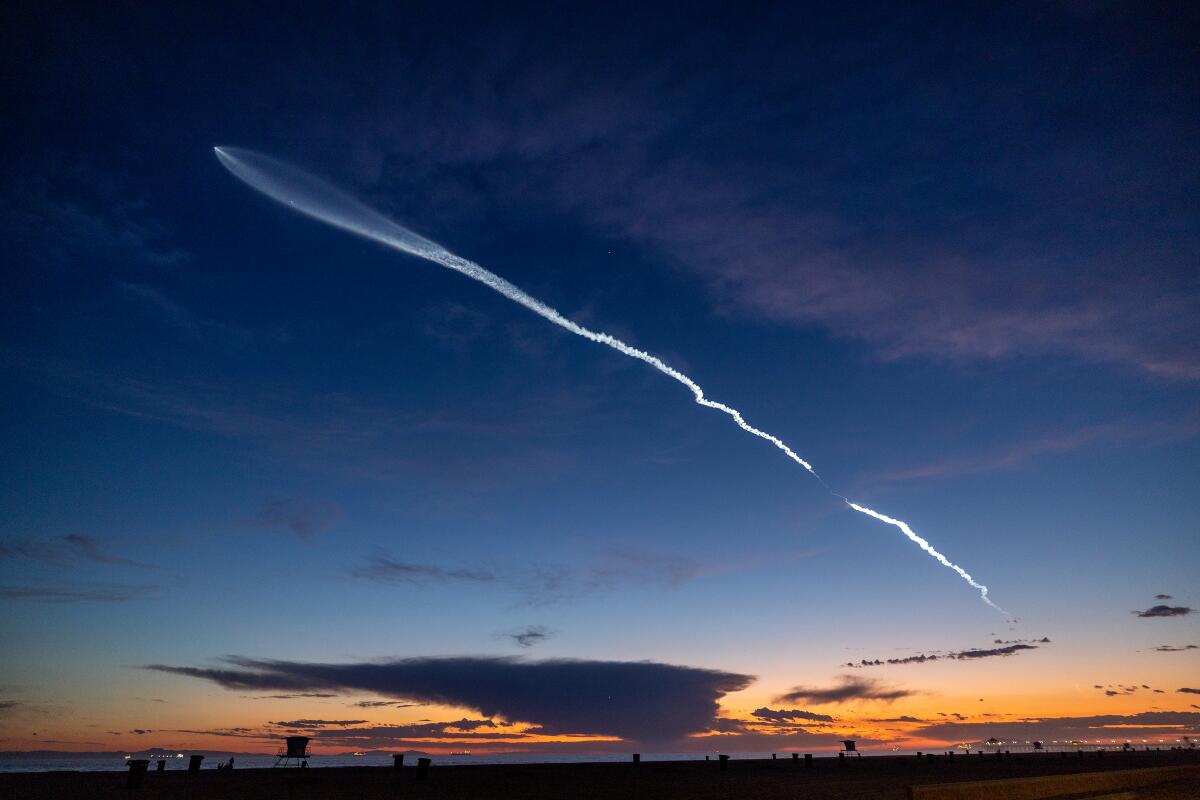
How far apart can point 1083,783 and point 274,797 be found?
32513 millimetres

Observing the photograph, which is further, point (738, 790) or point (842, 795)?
point (738, 790)

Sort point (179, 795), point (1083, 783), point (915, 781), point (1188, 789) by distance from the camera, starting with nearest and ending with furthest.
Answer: point (1083, 783) < point (1188, 789) < point (179, 795) < point (915, 781)

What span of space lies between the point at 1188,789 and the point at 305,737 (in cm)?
5796

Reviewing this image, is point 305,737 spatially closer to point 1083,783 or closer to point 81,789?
point 81,789

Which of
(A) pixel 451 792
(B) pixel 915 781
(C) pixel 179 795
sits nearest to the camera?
(C) pixel 179 795

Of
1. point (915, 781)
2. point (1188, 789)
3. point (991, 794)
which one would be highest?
point (991, 794)

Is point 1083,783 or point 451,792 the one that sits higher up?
point 1083,783

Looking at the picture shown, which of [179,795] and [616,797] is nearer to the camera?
[179,795]

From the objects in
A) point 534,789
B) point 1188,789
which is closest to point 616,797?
point 534,789

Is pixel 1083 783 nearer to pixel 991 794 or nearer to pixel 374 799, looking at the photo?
pixel 991 794

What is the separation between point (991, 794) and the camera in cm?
1345

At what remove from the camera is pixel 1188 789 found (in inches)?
928

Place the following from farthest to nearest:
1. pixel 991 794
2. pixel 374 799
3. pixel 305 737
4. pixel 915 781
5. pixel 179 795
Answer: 1. pixel 305 737
2. pixel 915 781
3. pixel 374 799
4. pixel 179 795
5. pixel 991 794

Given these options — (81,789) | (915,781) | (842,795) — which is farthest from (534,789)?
(915,781)
